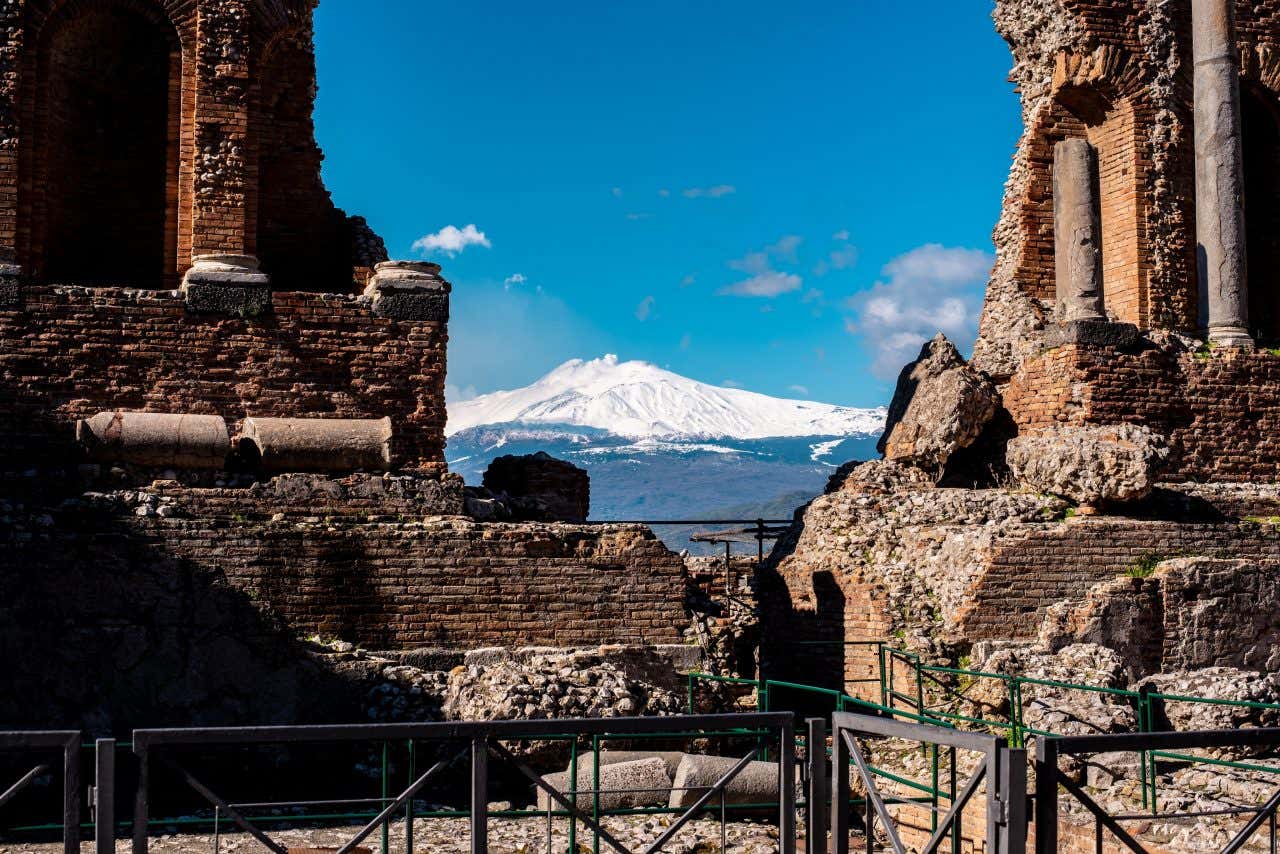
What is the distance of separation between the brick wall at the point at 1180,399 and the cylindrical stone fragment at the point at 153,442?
9.24 m

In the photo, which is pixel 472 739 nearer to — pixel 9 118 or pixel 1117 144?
pixel 9 118

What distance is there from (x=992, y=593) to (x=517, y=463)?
625 centimetres

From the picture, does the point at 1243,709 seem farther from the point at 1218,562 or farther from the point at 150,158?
the point at 150,158

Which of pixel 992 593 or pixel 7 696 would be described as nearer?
pixel 7 696

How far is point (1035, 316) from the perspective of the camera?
19281 mm

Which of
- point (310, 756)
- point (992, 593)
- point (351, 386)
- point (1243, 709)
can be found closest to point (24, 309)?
point (351, 386)

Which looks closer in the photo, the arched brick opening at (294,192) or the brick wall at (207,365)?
the brick wall at (207,365)

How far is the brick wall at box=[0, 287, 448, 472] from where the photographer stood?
14125 millimetres

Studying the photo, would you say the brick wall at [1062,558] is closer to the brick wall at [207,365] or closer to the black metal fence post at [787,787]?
the brick wall at [207,365]

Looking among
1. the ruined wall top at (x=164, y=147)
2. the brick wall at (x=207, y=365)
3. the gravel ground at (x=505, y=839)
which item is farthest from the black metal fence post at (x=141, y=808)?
the ruined wall top at (x=164, y=147)

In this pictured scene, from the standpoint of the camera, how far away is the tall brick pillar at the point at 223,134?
15.4 metres

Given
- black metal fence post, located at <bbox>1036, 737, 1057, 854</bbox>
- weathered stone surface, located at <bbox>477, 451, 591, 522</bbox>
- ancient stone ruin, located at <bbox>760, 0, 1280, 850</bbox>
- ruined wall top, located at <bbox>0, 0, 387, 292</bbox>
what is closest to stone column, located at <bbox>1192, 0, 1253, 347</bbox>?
ancient stone ruin, located at <bbox>760, 0, 1280, 850</bbox>

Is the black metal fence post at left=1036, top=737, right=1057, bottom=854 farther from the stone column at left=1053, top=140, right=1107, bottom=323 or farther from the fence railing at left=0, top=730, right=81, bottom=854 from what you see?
the stone column at left=1053, top=140, right=1107, bottom=323

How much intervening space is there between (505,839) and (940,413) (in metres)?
8.89
